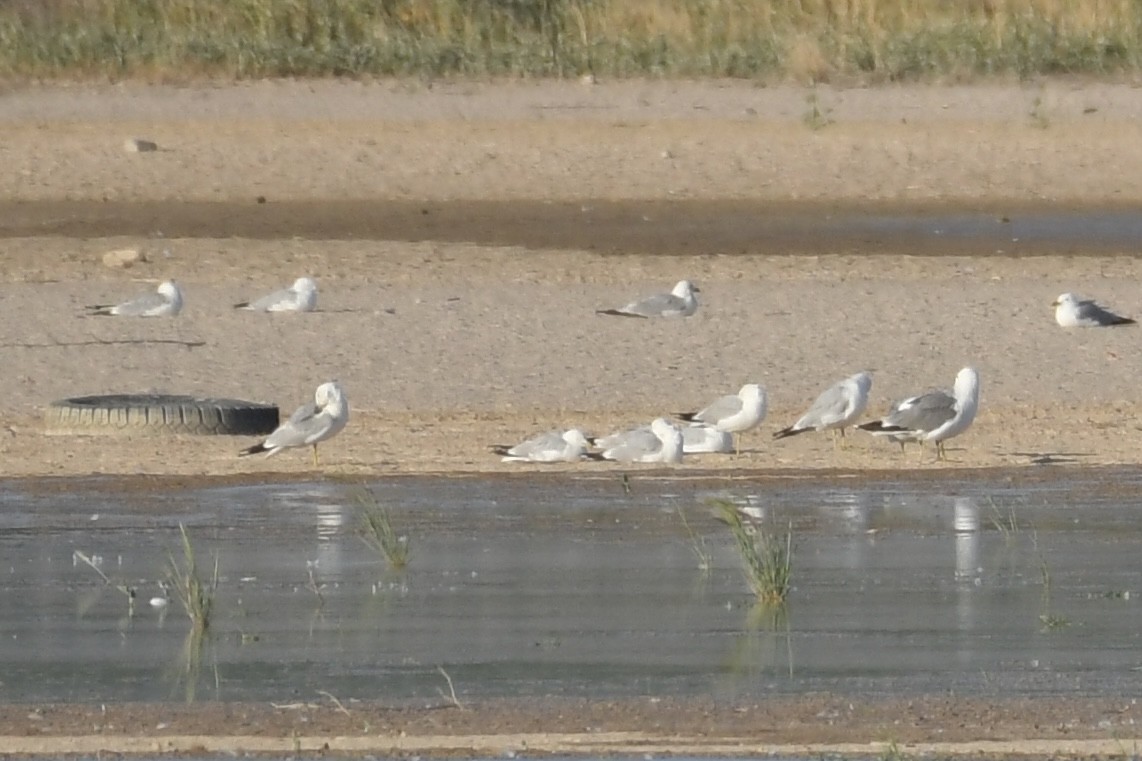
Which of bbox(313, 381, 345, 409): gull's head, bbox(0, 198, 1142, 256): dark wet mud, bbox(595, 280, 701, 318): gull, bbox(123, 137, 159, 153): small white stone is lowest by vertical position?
bbox(0, 198, 1142, 256): dark wet mud

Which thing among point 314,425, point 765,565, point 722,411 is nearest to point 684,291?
point 722,411

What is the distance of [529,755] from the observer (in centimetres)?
666

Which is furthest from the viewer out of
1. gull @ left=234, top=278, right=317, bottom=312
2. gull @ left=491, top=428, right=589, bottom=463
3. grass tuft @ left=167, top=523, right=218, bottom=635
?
gull @ left=234, top=278, right=317, bottom=312

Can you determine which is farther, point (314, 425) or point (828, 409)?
point (828, 409)

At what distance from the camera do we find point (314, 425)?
11781mm

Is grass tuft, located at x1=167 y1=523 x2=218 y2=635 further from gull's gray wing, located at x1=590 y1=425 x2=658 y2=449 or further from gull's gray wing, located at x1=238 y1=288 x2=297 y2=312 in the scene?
gull's gray wing, located at x1=238 y1=288 x2=297 y2=312

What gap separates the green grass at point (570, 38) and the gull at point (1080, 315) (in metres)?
8.92

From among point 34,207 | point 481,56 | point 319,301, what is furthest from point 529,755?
point 481,56

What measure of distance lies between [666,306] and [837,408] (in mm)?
3409

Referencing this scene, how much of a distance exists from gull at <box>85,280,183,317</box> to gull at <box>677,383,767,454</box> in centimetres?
411

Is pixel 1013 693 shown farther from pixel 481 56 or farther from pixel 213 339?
pixel 481 56

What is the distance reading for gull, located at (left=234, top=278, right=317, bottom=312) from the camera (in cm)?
1564

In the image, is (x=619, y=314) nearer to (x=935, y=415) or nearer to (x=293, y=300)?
(x=293, y=300)

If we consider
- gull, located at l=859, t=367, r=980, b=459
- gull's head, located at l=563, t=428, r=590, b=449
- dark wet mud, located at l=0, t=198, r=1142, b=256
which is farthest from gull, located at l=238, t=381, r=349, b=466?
dark wet mud, located at l=0, t=198, r=1142, b=256
